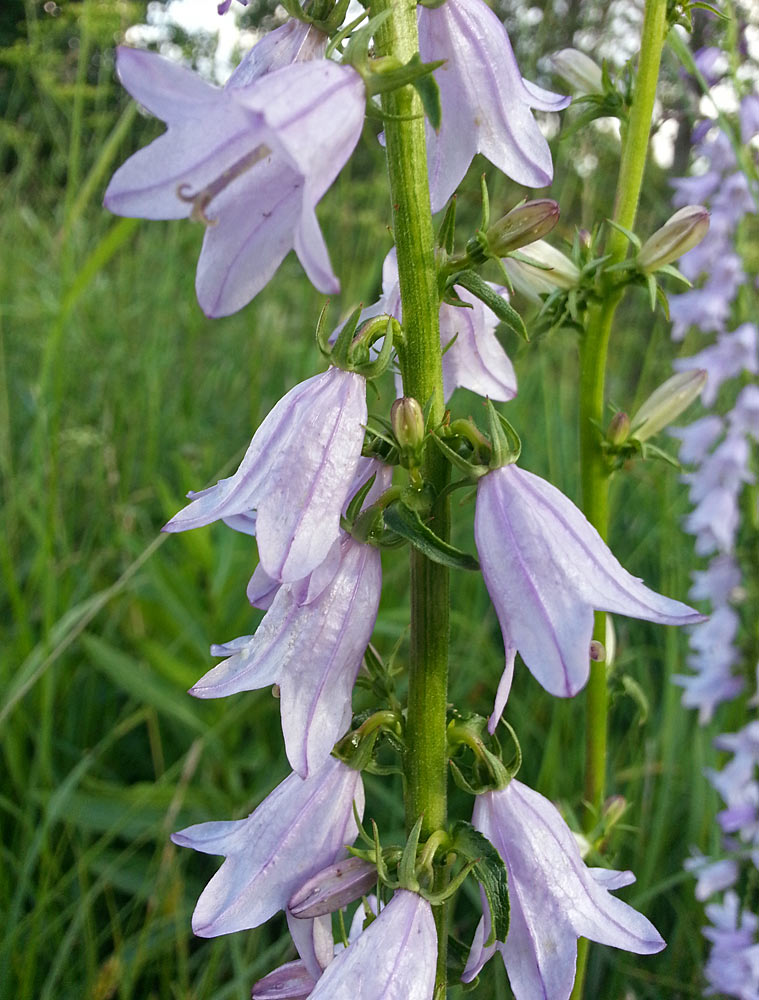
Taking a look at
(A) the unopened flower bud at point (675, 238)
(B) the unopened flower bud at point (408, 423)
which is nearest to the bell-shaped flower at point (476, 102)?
(B) the unopened flower bud at point (408, 423)

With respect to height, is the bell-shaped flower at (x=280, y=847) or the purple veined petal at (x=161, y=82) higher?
the purple veined petal at (x=161, y=82)

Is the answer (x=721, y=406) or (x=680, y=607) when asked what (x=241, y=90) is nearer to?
(x=680, y=607)

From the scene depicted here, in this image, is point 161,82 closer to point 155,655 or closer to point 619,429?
point 619,429

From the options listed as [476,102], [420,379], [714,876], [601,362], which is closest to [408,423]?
[420,379]

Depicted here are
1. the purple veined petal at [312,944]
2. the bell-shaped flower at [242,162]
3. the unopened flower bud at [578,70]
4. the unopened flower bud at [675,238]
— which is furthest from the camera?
the unopened flower bud at [578,70]

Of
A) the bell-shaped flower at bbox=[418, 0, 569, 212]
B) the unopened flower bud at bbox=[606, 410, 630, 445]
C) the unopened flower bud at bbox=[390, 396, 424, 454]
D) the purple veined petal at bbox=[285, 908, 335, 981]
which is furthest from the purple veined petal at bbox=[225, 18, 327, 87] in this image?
the purple veined petal at bbox=[285, 908, 335, 981]

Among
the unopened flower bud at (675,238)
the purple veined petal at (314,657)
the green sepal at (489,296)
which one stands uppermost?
the unopened flower bud at (675,238)

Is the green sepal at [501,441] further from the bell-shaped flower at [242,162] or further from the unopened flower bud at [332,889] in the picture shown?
the unopened flower bud at [332,889]

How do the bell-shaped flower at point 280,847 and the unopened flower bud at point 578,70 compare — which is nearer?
the bell-shaped flower at point 280,847
